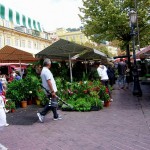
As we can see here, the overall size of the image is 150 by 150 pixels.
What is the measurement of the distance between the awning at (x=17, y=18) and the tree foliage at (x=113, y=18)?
8743 mm

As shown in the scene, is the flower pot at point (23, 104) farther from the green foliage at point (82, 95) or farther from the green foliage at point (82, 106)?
the green foliage at point (82, 106)

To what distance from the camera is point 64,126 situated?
22.4 feet

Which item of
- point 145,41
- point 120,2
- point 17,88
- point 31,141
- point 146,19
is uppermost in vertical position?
point 120,2

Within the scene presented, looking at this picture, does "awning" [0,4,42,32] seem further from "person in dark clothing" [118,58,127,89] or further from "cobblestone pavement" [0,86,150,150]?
"cobblestone pavement" [0,86,150,150]

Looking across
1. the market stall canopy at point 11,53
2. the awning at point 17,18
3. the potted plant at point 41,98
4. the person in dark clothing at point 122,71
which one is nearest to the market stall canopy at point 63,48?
the market stall canopy at point 11,53

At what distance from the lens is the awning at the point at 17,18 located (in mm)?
12208

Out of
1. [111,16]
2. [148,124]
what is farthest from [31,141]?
[111,16]

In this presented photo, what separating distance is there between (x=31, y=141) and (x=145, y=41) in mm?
21507

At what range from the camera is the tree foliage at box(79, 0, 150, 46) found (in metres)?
22.6

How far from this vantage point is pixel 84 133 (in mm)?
6012

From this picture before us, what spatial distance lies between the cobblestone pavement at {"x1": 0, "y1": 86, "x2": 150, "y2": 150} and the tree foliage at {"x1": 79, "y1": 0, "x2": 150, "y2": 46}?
15327mm

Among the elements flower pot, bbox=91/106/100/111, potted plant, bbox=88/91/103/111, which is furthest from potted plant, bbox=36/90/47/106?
flower pot, bbox=91/106/100/111

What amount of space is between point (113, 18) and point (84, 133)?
17.8 m

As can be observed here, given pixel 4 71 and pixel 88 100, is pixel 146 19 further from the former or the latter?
A: pixel 88 100
